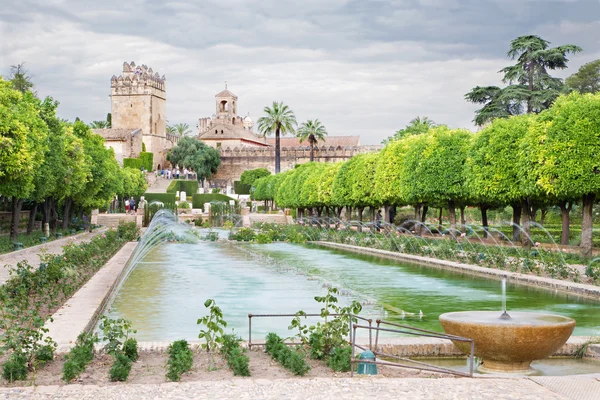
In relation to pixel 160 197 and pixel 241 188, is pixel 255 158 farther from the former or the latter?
pixel 160 197

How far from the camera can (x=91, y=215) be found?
45.2 meters

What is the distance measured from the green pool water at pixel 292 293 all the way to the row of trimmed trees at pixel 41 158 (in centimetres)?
391

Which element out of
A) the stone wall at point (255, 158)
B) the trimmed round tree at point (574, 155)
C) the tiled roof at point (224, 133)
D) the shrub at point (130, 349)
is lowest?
the shrub at point (130, 349)

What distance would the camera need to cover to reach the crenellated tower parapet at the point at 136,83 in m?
93.3

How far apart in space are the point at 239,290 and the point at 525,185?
10366 millimetres

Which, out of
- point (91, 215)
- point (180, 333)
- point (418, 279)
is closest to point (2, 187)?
point (418, 279)

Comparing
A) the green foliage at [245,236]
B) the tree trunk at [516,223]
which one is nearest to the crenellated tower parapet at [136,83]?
the green foliage at [245,236]

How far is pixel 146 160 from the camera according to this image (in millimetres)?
85125

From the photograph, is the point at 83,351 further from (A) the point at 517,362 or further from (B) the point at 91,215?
(B) the point at 91,215

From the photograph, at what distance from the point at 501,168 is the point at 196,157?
215 ft

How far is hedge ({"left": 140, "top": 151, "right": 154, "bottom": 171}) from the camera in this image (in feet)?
278

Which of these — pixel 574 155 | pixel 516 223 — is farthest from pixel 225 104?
pixel 574 155

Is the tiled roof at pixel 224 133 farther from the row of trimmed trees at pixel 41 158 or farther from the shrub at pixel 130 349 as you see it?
the shrub at pixel 130 349

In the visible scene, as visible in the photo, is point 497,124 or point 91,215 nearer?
point 497,124
